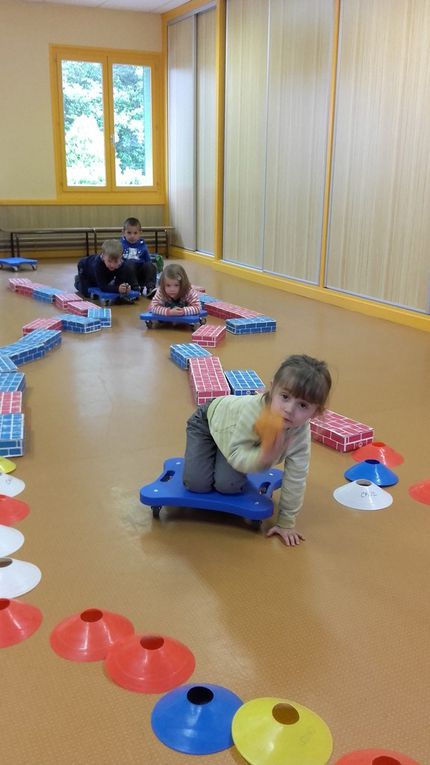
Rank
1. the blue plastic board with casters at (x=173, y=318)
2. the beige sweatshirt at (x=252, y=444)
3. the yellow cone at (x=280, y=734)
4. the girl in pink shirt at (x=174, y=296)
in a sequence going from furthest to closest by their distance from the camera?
the blue plastic board with casters at (x=173, y=318), the girl in pink shirt at (x=174, y=296), the beige sweatshirt at (x=252, y=444), the yellow cone at (x=280, y=734)

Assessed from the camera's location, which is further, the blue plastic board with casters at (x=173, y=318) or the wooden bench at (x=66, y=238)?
the wooden bench at (x=66, y=238)

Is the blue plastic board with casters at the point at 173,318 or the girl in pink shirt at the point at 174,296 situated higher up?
the girl in pink shirt at the point at 174,296

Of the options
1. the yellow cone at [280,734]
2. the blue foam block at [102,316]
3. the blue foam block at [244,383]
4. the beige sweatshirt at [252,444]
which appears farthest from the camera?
the blue foam block at [102,316]

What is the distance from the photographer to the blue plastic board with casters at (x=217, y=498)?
7.70 ft

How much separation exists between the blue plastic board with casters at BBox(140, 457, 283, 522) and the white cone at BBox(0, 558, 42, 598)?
1.57 feet

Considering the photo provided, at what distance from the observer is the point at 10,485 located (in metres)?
2.69

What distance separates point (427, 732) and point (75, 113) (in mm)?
9745

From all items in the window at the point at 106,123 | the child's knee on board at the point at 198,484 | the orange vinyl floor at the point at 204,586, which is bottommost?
the orange vinyl floor at the point at 204,586

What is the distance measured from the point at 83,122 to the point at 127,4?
65.9 inches

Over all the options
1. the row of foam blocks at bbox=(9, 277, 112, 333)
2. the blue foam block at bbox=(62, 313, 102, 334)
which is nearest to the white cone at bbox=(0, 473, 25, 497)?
the row of foam blocks at bbox=(9, 277, 112, 333)

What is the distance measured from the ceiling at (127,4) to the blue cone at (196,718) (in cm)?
937

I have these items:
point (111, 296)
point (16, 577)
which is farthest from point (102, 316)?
point (16, 577)

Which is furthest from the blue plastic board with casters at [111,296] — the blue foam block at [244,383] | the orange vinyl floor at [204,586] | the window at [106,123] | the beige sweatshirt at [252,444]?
the beige sweatshirt at [252,444]

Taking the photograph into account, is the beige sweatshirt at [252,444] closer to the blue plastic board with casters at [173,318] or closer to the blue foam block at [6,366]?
the blue foam block at [6,366]
